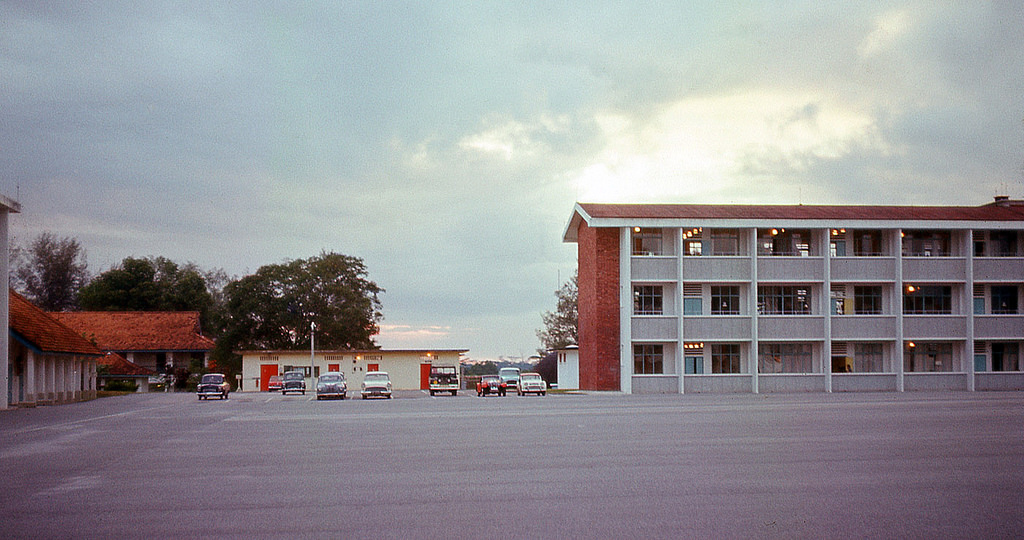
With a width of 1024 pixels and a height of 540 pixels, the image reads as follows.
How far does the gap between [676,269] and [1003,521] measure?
151ft

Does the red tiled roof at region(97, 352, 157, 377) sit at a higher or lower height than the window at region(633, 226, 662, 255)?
lower

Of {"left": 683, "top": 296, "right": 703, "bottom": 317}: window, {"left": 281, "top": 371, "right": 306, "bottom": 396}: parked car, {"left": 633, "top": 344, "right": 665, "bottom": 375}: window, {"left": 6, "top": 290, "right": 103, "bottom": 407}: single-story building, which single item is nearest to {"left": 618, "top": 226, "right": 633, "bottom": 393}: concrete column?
{"left": 633, "top": 344, "right": 665, "bottom": 375}: window

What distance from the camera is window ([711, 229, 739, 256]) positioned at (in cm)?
5547

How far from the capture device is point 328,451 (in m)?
16.6

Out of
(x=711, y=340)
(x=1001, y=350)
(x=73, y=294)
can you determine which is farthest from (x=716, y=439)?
(x=73, y=294)

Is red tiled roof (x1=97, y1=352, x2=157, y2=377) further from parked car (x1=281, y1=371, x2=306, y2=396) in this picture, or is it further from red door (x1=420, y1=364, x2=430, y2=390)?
parked car (x1=281, y1=371, x2=306, y2=396)

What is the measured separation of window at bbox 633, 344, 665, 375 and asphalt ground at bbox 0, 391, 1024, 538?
107 feet

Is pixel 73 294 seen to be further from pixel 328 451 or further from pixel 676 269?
pixel 328 451

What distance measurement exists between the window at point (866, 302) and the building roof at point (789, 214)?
4.63 metres

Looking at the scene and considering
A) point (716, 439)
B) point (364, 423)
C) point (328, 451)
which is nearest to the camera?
point (328, 451)

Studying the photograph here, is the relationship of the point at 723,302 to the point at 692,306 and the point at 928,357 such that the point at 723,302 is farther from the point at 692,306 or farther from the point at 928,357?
the point at 928,357

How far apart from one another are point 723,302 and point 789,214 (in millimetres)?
7325

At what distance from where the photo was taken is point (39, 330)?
45.4 meters

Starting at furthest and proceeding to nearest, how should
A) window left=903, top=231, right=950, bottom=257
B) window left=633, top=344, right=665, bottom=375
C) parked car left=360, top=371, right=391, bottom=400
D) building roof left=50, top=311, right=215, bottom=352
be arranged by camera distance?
1. building roof left=50, top=311, right=215, bottom=352
2. window left=903, top=231, right=950, bottom=257
3. window left=633, top=344, right=665, bottom=375
4. parked car left=360, top=371, right=391, bottom=400
